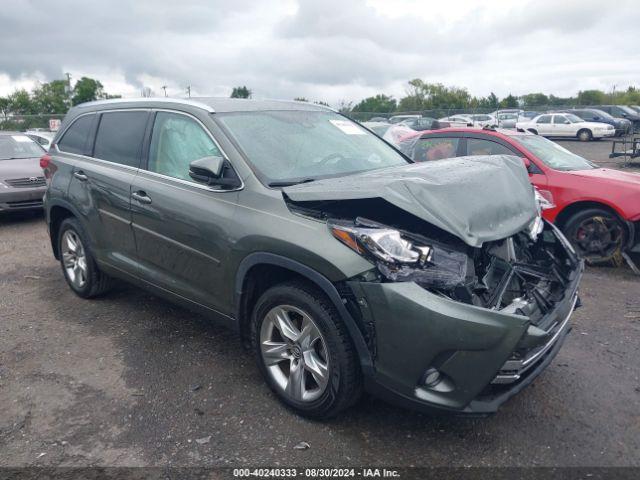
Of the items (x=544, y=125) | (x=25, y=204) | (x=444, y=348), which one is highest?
(x=544, y=125)

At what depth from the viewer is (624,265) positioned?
6152 mm

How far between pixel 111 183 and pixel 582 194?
16.1 feet

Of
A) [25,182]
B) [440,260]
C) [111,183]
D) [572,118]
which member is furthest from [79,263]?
[572,118]

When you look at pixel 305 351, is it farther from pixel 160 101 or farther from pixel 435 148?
pixel 435 148

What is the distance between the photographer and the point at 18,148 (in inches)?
391

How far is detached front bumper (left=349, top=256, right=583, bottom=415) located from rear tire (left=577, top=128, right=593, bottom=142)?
96.2ft

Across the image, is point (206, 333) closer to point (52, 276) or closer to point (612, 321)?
point (52, 276)

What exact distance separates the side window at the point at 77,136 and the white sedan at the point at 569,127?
26584 mm

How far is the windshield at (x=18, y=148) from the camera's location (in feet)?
31.7

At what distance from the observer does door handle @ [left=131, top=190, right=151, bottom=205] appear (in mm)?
3900

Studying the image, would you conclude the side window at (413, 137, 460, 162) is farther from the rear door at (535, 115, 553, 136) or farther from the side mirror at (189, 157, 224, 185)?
the rear door at (535, 115, 553, 136)

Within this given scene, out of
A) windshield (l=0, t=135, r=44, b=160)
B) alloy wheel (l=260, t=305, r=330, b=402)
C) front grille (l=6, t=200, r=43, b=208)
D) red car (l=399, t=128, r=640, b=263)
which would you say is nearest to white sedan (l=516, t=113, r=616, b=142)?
red car (l=399, t=128, r=640, b=263)

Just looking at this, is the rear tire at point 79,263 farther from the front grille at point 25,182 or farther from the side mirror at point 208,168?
the front grille at point 25,182

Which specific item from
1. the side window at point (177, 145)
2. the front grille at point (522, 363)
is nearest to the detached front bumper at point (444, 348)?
the front grille at point (522, 363)
